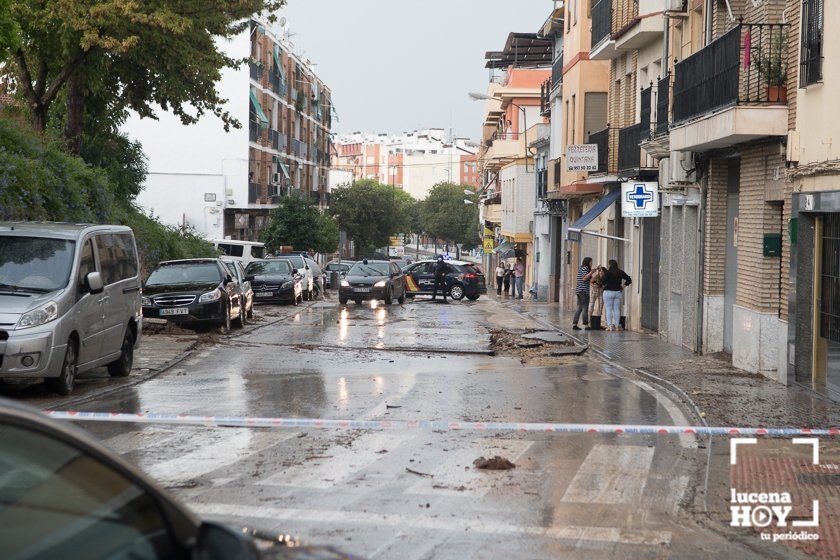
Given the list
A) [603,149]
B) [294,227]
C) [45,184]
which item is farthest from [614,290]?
[294,227]

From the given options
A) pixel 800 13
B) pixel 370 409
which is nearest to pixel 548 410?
pixel 370 409

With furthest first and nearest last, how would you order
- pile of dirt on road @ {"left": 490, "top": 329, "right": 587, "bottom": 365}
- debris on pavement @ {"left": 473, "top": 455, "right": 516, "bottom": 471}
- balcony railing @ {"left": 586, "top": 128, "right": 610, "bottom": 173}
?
balcony railing @ {"left": 586, "top": 128, "right": 610, "bottom": 173}
pile of dirt on road @ {"left": 490, "top": 329, "right": 587, "bottom": 365}
debris on pavement @ {"left": 473, "top": 455, "right": 516, "bottom": 471}

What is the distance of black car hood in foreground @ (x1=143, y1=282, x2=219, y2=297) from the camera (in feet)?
80.1

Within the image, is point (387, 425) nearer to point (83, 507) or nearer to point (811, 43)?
point (811, 43)

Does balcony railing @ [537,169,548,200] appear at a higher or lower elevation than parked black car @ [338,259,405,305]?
higher

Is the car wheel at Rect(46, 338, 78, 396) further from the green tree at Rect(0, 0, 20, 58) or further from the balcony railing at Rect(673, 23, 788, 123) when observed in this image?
the balcony railing at Rect(673, 23, 788, 123)

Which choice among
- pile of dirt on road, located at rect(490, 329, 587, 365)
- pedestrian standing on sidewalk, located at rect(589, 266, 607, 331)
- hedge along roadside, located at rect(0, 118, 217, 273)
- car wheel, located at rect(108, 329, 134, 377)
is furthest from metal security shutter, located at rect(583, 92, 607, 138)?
car wheel, located at rect(108, 329, 134, 377)

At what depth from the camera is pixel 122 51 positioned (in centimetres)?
2658

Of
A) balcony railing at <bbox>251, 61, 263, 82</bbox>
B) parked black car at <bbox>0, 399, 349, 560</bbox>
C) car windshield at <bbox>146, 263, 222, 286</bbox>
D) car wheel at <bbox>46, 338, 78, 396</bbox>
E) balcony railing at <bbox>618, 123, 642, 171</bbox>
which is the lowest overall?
car wheel at <bbox>46, 338, 78, 396</bbox>

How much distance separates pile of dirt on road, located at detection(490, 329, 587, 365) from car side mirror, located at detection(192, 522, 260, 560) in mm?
16485

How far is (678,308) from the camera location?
24.1 m

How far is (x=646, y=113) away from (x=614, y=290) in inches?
161

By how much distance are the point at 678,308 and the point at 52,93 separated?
16.2 m

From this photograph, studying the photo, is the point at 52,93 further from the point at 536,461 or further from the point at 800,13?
the point at 536,461
